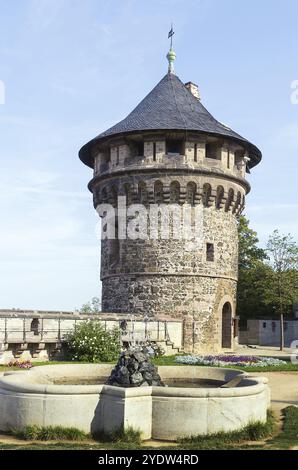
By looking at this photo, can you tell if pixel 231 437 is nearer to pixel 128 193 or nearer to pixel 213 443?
pixel 213 443

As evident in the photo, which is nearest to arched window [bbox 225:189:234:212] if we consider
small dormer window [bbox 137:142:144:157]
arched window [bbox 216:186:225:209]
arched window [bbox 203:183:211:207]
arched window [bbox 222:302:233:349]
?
arched window [bbox 216:186:225:209]

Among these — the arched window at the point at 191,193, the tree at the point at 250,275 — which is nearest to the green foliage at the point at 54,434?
the arched window at the point at 191,193

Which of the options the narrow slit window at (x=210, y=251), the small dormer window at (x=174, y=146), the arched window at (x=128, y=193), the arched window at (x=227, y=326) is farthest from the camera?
the arched window at (x=227, y=326)

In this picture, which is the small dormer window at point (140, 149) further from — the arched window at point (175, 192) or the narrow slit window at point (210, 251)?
the narrow slit window at point (210, 251)

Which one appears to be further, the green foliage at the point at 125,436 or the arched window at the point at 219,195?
the arched window at the point at 219,195

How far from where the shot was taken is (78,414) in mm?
8086

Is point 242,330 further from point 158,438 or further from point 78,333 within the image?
point 158,438

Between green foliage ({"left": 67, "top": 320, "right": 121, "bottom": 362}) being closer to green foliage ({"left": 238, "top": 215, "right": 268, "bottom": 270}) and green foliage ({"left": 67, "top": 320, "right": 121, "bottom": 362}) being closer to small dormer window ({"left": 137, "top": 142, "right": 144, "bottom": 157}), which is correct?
small dormer window ({"left": 137, "top": 142, "right": 144, "bottom": 157})

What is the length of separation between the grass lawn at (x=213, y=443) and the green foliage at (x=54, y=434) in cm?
15

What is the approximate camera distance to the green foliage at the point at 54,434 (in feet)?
26.0

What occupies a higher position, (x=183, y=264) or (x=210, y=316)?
(x=183, y=264)

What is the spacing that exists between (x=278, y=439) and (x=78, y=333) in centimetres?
1078
